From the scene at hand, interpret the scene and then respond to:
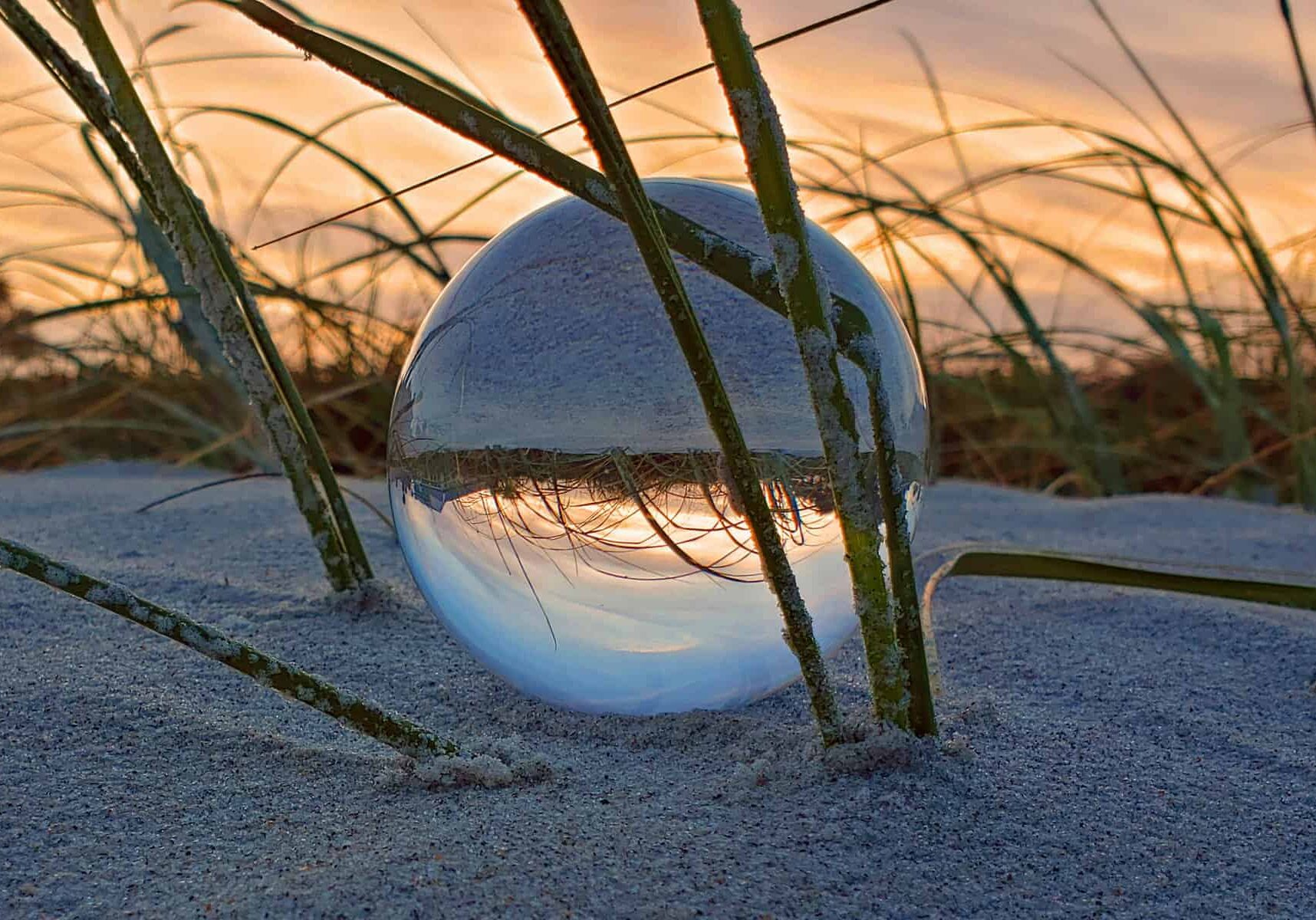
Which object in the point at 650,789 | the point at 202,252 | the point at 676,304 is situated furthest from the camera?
the point at 202,252

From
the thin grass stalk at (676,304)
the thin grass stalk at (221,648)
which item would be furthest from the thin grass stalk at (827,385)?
the thin grass stalk at (221,648)

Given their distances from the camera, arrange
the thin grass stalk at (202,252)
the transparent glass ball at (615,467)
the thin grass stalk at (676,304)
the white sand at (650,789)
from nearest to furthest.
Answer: the thin grass stalk at (676,304), the white sand at (650,789), the transparent glass ball at (615,467), the thin grass stalk at (202,252)

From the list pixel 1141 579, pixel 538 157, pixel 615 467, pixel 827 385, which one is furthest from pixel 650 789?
pixel 1141 579

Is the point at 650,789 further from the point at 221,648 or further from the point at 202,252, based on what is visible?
the point at 202,252

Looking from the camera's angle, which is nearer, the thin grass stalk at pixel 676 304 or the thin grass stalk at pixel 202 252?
the thin grass stalk at pixel 676 304

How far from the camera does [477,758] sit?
3.40ft

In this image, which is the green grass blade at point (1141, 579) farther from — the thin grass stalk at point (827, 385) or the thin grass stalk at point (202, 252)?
the thin grass stalk at point (202, 252)

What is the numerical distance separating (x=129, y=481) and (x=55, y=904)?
2.36m

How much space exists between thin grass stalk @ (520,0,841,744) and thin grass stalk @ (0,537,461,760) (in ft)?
1.12

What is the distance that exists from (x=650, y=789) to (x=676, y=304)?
0.44m

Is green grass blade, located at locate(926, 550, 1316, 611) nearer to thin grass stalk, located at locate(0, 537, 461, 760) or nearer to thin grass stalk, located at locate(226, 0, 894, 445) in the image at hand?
Result: thin grass stalk, located at locate(226, 0, 894, 445)

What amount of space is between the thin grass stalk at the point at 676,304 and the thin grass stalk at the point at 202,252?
0.72 metres

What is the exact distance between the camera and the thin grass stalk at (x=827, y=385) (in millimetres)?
808

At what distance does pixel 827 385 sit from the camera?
0.87 m
